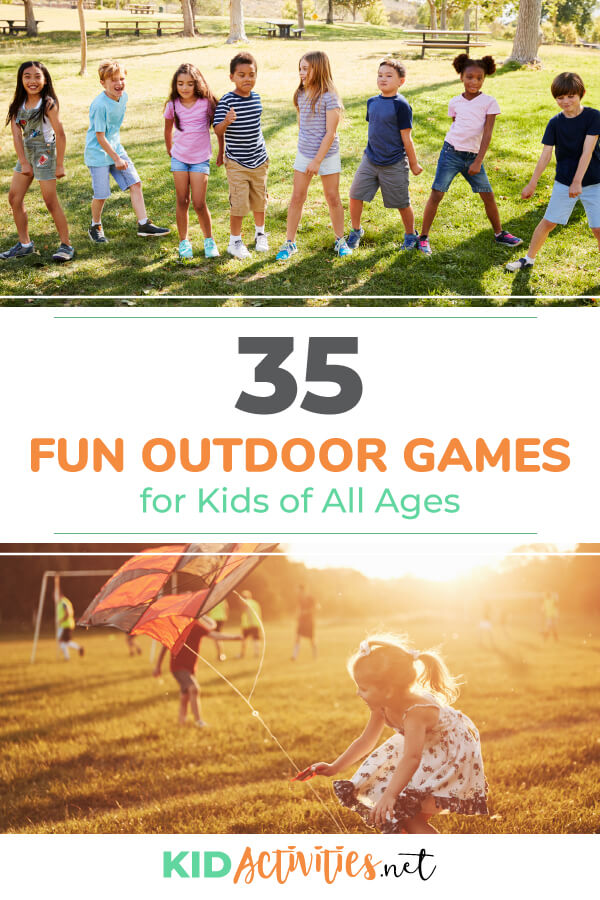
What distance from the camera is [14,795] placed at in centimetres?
471

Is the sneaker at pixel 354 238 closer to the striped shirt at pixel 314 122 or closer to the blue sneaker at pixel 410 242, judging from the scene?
the blue sneaker at pixel 410 242

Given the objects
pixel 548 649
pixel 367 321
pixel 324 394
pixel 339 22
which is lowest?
pixel 548 649

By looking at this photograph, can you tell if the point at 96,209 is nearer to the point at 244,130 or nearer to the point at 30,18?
the point at 244,130

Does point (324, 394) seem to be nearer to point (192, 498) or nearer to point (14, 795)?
point (192, 498)

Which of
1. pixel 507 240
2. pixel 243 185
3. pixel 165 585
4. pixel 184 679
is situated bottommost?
pixel 184 679

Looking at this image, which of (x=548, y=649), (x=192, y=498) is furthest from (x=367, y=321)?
(x=548, y=649)

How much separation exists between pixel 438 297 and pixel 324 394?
119 cm

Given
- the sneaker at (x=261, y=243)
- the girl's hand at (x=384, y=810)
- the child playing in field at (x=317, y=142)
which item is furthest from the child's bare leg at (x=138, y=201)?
the girl's hand at (x=384, y=810)

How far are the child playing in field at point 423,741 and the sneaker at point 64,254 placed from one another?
3.37 meters

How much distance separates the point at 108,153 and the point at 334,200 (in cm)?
148

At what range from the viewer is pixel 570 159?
→ 4.86 metres

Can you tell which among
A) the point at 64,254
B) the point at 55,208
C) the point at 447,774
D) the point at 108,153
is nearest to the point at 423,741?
the point at 447,774

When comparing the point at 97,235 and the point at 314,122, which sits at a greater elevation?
the point at 314,122
